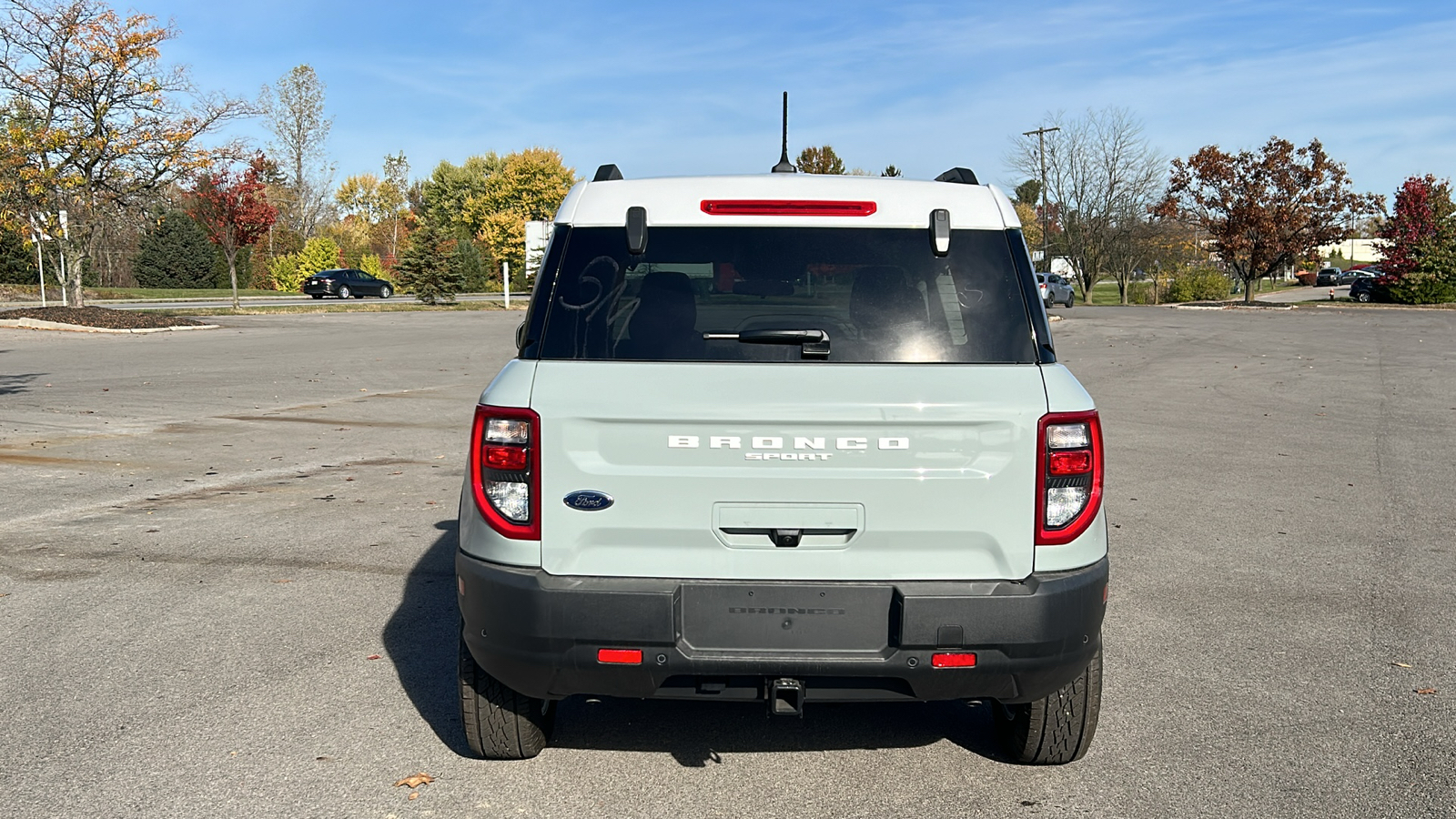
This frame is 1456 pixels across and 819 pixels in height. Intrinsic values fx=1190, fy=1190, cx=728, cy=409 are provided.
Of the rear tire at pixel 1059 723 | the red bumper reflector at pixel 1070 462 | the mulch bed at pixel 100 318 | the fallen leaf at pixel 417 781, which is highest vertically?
the red bumper reflector at pixel 1070 462

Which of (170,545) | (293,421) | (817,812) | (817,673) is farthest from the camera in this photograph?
(293,421)

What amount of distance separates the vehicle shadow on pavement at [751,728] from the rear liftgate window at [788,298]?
1.33 meters

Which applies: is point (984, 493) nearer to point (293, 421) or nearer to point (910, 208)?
point (910, 208)

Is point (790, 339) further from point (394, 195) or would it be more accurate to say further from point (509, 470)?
point (394, 195)

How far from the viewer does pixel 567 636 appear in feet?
10.8

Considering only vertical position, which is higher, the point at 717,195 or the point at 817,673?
Answer: the point at 717,195

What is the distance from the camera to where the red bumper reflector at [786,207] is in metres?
3.62

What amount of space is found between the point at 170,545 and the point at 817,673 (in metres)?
5.30

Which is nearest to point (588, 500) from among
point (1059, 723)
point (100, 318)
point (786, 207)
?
point (786, 207)

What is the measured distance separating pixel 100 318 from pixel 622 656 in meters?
30.0

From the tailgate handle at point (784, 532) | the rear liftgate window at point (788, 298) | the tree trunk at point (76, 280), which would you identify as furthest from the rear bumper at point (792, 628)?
the tree trunk at point (76, 280)

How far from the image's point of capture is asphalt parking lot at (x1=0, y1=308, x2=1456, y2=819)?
3.75m

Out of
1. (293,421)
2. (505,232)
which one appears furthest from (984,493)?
(505,232)

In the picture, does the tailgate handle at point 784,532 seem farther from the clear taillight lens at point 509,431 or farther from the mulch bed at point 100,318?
the mulch bed at point 100,318
